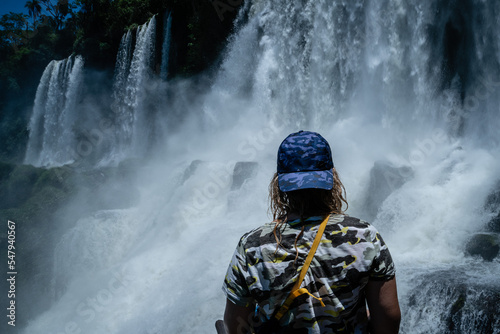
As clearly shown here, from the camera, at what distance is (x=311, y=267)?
3.62 ft

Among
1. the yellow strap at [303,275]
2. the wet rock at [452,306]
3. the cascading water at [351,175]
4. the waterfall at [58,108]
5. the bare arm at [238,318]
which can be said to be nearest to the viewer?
the yellow strap at [303,275]

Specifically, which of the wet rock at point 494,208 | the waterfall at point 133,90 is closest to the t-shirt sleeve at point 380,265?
the wet rock at point 494,208

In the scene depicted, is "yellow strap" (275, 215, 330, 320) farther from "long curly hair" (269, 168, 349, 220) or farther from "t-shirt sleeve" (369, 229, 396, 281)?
"t-shirt sleeve" (369, 229, 396, 281)

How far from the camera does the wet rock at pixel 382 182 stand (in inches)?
269

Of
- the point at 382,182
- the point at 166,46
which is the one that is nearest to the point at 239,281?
the point at 382,182

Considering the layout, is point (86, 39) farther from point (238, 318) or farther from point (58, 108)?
point (238, 318)

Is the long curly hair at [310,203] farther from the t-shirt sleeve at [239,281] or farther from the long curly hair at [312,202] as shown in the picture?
the t-shirt sleeve at [239,281]

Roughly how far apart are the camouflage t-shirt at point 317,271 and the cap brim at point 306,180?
107 millimetres

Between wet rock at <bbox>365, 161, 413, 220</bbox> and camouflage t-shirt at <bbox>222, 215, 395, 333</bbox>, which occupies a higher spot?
camouflage t-shirt at <bbox>222, 215, 395, 333</bbox>

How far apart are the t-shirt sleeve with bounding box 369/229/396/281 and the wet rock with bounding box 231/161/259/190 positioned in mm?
8522

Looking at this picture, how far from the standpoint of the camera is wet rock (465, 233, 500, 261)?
455 cm

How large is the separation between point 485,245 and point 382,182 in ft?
8.12

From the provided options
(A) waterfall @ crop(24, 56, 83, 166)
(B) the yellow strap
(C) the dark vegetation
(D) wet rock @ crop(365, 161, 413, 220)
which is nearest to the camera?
(B) the yellow strap

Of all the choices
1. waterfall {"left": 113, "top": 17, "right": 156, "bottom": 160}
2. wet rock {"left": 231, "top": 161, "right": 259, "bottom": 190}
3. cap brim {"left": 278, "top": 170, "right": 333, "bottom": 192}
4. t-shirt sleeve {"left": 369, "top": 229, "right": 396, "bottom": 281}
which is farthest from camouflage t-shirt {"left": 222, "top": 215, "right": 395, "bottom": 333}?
waterfall {"left": 113, "top": 17, "right": 156, "bottom": 160}
